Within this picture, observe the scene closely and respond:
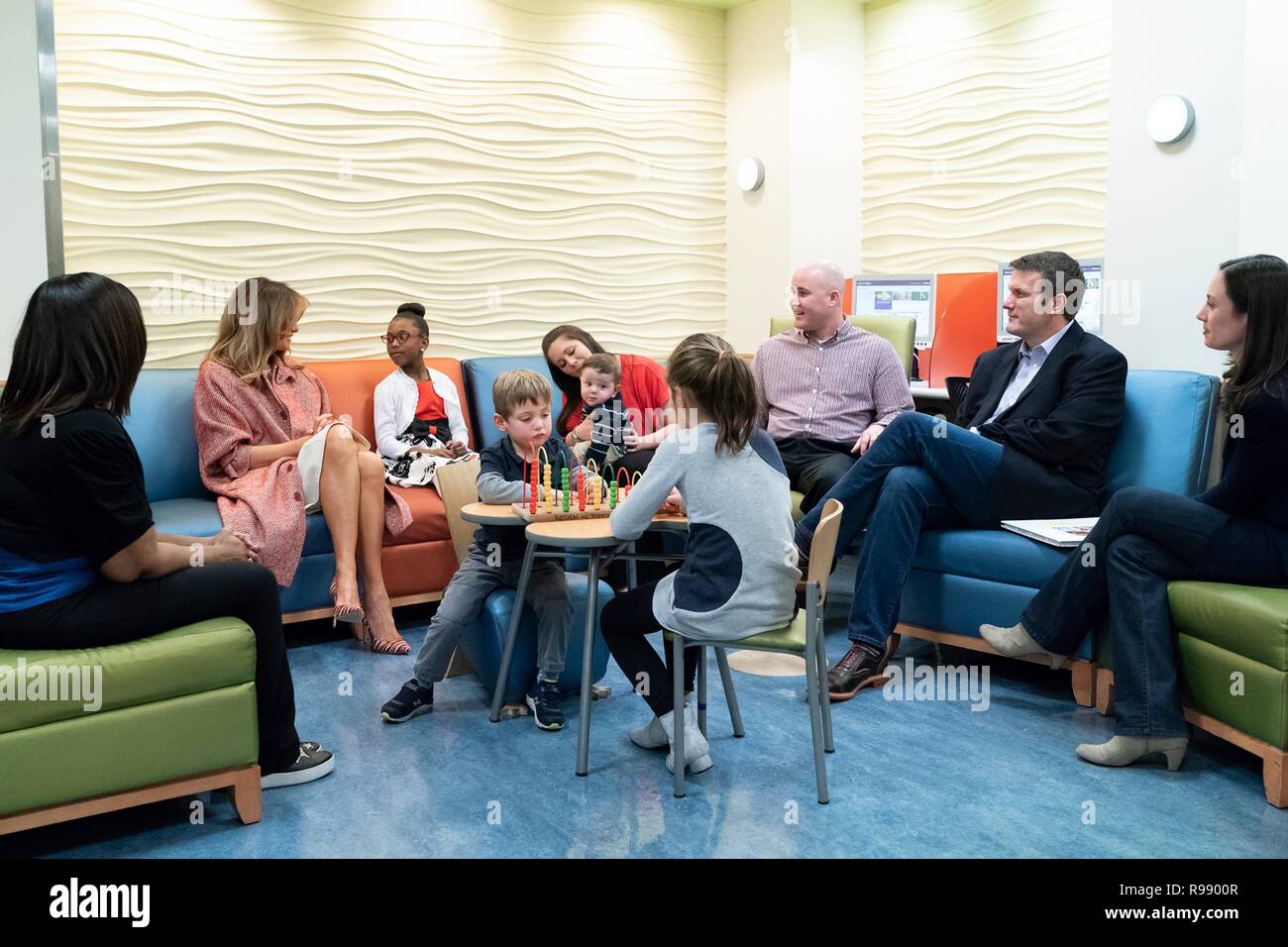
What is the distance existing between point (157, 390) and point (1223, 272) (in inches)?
146

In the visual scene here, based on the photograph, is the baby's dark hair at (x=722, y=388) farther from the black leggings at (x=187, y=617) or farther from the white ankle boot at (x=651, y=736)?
the black leggings at (x=187, y=617)

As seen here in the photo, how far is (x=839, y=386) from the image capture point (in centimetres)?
451

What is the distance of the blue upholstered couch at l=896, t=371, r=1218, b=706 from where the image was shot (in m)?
3.49

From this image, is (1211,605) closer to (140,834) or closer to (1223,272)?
(1223,272)

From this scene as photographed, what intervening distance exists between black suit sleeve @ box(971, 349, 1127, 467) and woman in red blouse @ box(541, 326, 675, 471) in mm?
1395

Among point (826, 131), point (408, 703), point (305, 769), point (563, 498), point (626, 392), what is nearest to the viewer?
point (305, 769)

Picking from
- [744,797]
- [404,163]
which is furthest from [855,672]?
[404,163]

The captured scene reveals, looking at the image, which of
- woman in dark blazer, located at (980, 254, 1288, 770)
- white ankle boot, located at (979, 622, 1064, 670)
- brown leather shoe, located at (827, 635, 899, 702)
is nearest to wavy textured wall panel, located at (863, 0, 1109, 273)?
woman in dark blazer, located at (980, 254, 1288, 770)

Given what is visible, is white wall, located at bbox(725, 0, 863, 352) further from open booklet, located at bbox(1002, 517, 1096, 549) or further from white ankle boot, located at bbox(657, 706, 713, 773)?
white ankle boot, located at bbox(657, 706, 713, 773)

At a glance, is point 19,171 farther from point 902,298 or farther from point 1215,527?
point 902,298

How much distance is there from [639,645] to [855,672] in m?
0.95

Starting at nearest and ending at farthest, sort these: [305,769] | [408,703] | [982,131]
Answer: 1. [305,769]
2. [408,703]
3. [982,131]

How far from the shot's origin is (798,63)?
6.48 m

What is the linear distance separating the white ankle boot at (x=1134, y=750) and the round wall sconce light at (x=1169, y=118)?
7.11 ft
